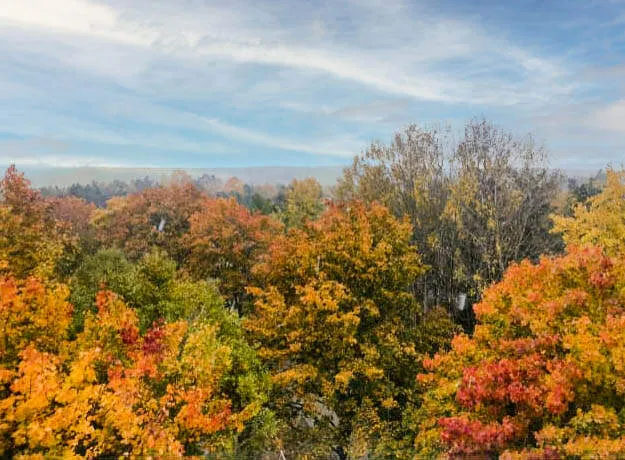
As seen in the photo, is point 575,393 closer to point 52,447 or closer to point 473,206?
point 52,447

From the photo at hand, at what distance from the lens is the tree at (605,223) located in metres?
31.6

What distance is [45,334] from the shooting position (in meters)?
23.1

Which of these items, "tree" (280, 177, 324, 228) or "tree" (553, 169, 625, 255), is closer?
"tree" (553, 169, 625, 255)

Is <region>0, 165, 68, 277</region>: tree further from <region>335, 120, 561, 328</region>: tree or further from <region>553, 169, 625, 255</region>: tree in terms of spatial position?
<region>553, 169, 625, 255</region>: tree

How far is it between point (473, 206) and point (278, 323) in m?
19.7

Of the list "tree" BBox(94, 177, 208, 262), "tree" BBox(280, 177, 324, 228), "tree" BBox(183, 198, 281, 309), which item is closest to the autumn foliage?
"tree" BBox(183, 198, 281, 309)

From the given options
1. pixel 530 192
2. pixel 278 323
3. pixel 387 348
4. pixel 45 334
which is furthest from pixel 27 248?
pixel 530 192

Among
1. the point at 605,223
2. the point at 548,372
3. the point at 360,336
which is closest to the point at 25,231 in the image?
the point at 360,336

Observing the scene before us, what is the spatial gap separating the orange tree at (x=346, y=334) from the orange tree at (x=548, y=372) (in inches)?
207

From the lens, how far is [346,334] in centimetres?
2606

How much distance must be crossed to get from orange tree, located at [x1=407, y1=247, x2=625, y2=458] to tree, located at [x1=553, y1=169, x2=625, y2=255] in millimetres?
13301

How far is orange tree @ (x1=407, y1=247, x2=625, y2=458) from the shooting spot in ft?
53.1

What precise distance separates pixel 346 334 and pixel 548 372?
10.1 metres

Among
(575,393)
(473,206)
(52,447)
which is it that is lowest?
(52,447)
